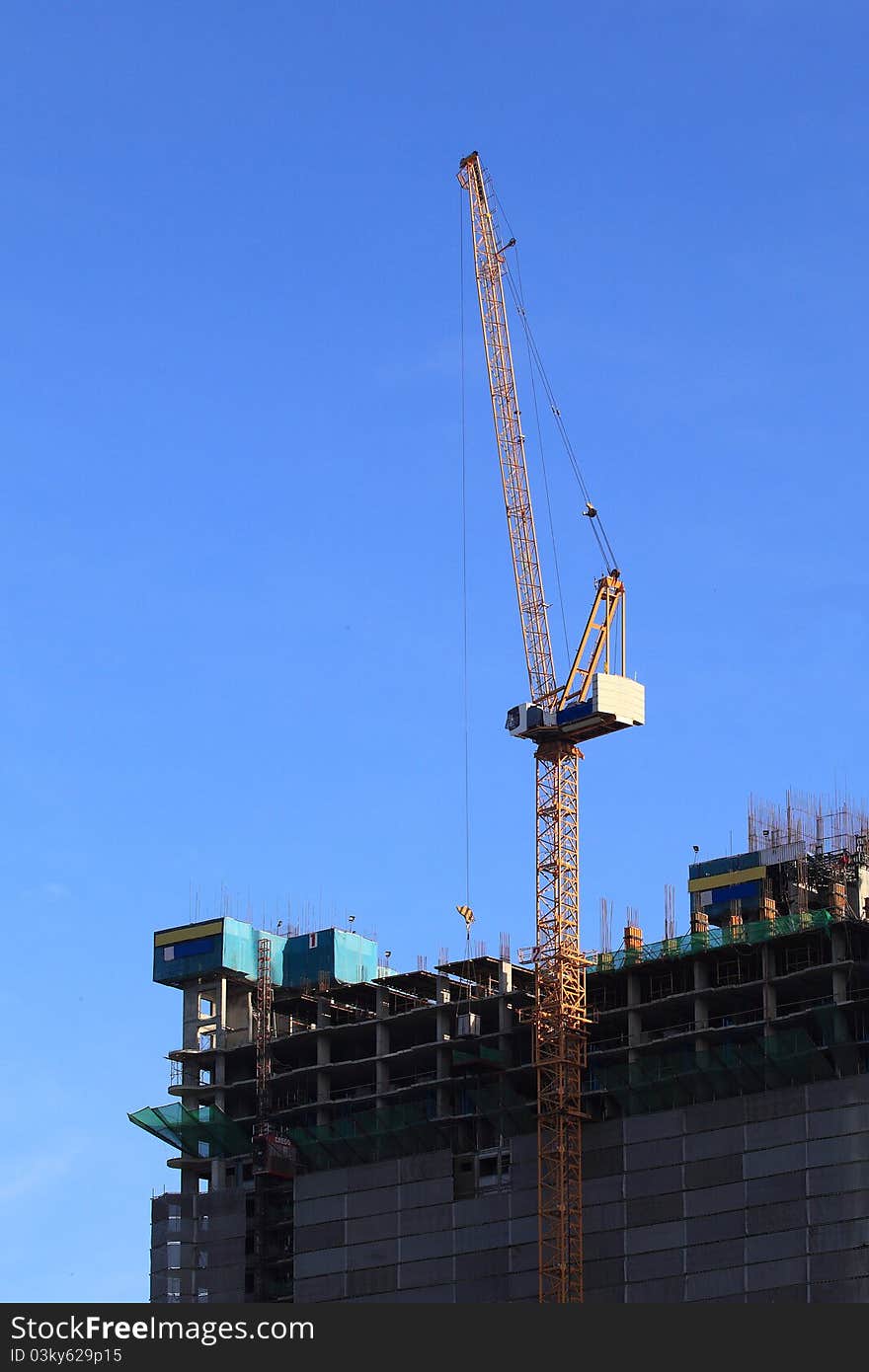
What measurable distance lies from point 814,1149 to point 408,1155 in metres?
37.0

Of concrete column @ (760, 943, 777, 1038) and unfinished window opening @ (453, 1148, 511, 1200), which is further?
unfinished window opening @ (453, 1148, 511, 1200)

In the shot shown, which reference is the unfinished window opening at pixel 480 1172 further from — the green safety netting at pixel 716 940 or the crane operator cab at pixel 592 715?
the crane operator cab at pixel 592 715

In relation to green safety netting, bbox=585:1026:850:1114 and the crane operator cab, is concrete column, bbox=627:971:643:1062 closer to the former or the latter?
green safety netting, bbox=585:1026:850:1114

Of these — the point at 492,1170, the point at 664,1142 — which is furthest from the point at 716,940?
the point at 492,1170

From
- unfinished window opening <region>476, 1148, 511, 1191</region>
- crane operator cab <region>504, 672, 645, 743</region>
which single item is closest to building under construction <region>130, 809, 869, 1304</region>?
unfinished window opening <region>476, 1148, 511, 1191</region>

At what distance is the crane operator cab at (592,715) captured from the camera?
187 metres

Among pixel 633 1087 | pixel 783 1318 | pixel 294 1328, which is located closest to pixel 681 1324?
pixel 783 1318

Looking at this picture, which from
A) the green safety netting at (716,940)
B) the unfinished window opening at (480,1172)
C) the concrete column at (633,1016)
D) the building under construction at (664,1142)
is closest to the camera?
the building under construction at (664,1142)

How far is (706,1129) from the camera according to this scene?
583 feet

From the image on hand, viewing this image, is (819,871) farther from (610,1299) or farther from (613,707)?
(610,1299)

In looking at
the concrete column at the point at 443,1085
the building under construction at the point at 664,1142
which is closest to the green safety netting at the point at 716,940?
the building under construction at the point at 664,1142

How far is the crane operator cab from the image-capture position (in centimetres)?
18662

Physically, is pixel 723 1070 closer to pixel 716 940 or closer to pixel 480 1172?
pixel 716 940

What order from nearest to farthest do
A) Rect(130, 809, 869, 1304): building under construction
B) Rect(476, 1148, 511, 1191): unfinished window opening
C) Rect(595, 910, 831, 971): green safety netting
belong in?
Rect(130, 809, 869, 1304): building under construction, Rect(595, 910, 831, 971): green safety netting, Rect(476, 1148, 511, 1191): unfinished window opening
